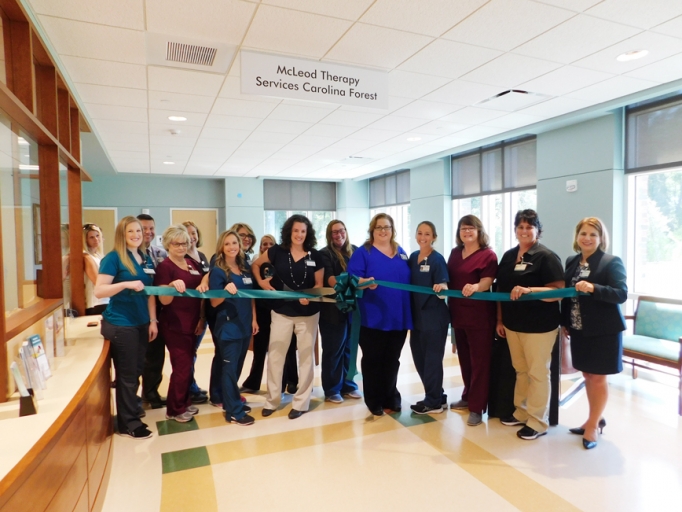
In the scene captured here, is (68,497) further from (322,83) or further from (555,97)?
(555,97)

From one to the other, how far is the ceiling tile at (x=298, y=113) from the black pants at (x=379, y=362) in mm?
2962

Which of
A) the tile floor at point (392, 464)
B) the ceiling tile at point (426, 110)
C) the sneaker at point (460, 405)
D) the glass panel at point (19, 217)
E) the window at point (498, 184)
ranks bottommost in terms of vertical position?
the tile floor at point (392, 464)

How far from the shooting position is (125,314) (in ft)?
9.90

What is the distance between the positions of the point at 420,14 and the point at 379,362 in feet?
8.52

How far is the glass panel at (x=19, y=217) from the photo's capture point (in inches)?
94.0

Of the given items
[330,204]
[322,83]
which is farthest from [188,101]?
[330,204]

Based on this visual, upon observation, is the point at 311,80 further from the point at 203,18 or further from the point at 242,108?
the point at 242,108

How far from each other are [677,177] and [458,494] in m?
4.85

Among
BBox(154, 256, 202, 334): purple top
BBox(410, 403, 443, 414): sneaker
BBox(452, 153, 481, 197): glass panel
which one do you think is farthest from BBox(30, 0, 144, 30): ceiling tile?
BBox(452, 153, 481, 197): glass panel

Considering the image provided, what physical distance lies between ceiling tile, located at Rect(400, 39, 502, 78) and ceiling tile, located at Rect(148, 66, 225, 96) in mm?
1841

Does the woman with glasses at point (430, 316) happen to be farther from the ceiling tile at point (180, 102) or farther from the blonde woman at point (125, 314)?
the ceiling tile at point (180, 102)

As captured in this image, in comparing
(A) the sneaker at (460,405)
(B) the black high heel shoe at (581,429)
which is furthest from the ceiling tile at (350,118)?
(B) the black high heel shoe at (581,429)

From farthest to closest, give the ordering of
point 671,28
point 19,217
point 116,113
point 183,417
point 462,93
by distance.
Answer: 1. point 116,113
2. point 462,93
3. point 183,417
4. point 671,28
5. point 19,217

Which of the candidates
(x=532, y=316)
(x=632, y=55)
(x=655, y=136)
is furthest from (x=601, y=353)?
(x=655, y=136)
